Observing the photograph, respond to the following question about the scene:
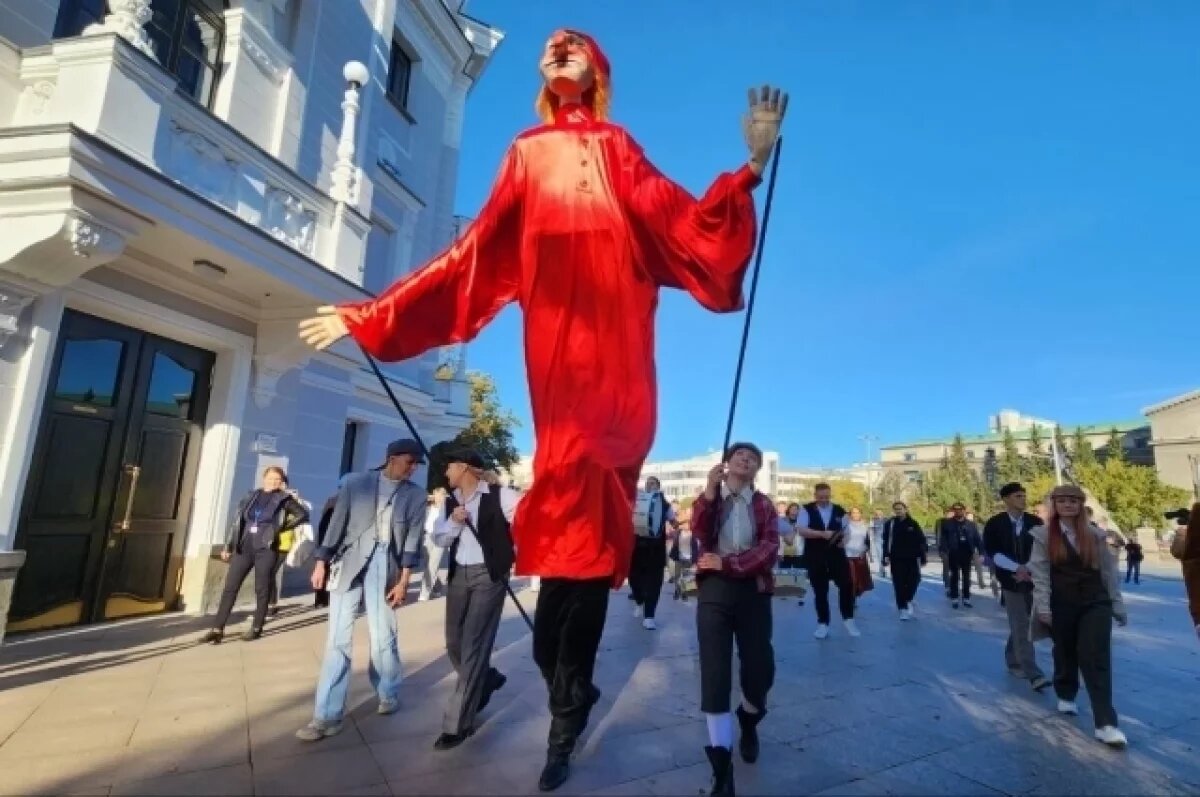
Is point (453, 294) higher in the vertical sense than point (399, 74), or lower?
lower

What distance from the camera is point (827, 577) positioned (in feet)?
25.5

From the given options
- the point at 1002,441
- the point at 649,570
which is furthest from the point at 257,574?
the point at 1002,441

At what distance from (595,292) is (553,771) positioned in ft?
7.19

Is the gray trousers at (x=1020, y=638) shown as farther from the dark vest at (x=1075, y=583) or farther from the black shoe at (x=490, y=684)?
the black shoe at (x=490, y=684)

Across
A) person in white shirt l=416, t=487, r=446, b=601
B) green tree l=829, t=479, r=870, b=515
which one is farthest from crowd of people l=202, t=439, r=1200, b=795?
green tree l=829, t=479, r=870, b=515

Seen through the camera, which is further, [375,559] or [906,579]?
[906,579]

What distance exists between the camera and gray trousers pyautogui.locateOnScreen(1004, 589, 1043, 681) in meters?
5.58

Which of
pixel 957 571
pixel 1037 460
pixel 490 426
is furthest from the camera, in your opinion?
pixel 1037 460

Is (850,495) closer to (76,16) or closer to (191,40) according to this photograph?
(191,40)

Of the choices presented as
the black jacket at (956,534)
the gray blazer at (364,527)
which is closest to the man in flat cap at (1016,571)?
the gray blazer at (364,527)

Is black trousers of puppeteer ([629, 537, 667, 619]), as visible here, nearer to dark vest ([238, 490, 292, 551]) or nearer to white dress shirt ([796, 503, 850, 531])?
white dress shirt ([796, 503, 850, 531])

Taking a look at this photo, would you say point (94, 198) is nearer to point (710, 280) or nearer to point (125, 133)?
point (125, 133)

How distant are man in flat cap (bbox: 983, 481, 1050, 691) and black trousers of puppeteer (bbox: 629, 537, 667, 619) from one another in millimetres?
3730

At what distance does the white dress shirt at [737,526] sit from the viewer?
375cm
